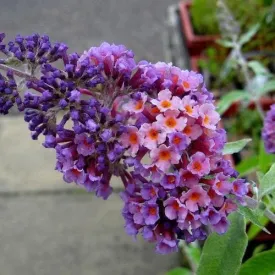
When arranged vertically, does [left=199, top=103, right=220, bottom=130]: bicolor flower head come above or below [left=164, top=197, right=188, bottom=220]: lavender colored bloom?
above

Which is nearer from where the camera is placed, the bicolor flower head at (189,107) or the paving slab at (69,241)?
the bicolor flower head at (189,107)

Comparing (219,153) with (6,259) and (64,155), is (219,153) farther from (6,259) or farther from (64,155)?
(6,259)

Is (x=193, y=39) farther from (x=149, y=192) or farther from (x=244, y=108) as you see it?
(x=149, y=192)

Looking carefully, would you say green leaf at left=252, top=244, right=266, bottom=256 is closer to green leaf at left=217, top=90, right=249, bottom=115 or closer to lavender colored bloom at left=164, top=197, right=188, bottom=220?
green leaf at left=217, top=90, right=249, bottom=115

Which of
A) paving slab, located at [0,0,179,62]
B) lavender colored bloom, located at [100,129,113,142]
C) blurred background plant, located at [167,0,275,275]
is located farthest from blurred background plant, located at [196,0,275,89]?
lavender colored bloom, located at [100,129,113,142]

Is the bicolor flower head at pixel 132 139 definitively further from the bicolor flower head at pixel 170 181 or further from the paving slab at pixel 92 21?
the paving slab at pixel 92 21

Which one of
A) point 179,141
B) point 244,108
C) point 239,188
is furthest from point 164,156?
point 244,108

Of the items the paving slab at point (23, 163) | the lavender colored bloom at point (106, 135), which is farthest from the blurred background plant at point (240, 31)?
the lavender colored bloom at point (106, 135)
